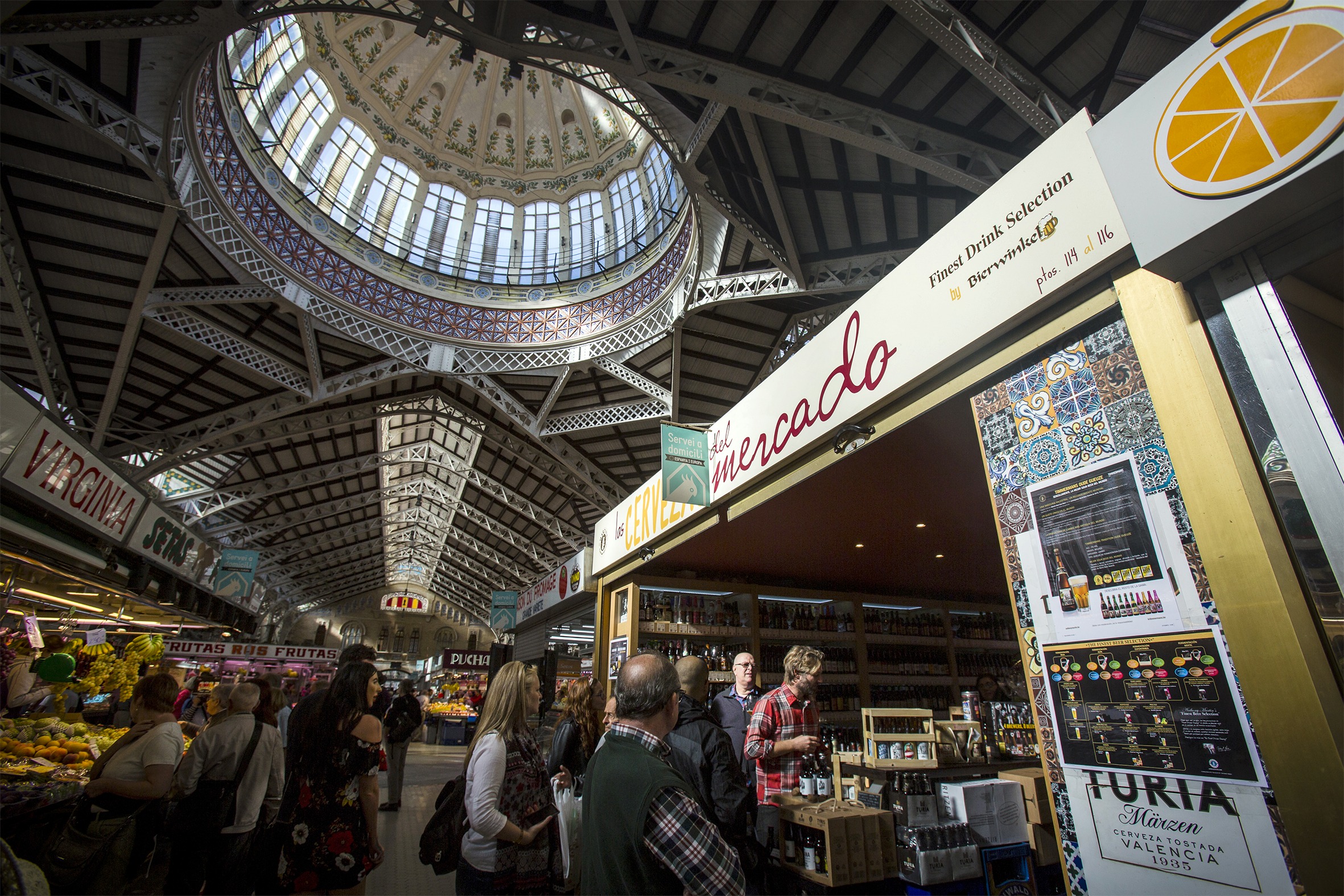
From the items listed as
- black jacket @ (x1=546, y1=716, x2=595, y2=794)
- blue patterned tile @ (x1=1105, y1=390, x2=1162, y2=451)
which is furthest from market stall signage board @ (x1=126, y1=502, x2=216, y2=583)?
blue patterned tile @ (x1=1105, y1=390, x2=1162, y2=451)

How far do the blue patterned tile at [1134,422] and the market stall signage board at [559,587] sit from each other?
26.6 feet

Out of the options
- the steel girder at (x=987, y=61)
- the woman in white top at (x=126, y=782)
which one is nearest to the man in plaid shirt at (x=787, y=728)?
the woman in white top at (x=126, y=782)

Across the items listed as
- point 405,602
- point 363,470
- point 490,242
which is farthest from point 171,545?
point 405,602

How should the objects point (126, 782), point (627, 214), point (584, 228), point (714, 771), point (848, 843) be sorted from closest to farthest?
point (714, 771), point (126, 782), point (848, 843), point (627, 214), point (584, 228)

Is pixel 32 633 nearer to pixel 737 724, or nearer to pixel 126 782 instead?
pixel 126 782

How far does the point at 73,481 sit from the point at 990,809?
11.8 m

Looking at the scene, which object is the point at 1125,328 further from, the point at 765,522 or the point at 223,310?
the point at 223,310

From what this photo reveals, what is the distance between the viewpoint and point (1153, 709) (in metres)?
1.91

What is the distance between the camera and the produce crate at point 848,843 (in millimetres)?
3318

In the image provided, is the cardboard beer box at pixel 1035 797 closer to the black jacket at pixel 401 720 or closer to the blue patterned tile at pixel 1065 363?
the blue patterned tile at pixel 1065 363

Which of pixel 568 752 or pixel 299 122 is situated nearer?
pixel 568 752

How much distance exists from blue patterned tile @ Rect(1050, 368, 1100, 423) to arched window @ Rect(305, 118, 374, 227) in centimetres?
1708

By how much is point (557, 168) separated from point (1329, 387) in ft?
66.8

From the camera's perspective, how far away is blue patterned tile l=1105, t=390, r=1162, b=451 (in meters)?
2.09
